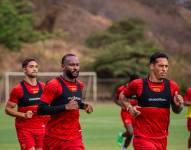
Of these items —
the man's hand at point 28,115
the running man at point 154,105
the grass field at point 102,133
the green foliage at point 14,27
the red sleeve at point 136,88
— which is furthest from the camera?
the green foliage at point 14,27

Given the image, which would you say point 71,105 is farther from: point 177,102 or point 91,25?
point 91,25

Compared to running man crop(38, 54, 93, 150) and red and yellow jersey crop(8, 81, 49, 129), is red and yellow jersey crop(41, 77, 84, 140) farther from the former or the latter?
red and yellow jersey crop(8, 81, 49, 129)

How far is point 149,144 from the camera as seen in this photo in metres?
11.1

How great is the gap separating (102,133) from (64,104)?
1367 centimetres

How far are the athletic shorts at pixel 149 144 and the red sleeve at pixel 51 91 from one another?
140 centimetres

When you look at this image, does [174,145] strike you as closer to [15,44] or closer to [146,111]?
[146,111]

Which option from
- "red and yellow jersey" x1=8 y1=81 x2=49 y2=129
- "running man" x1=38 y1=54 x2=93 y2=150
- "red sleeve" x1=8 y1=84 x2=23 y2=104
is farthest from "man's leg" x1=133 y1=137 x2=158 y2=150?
"red sleeve" x1=8 y1=84 x2=23 y2=104

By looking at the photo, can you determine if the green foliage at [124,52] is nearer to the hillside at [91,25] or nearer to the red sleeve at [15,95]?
the hillside at [91,25]

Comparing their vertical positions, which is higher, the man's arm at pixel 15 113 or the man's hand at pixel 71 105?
the man's hand at pixel 71 105

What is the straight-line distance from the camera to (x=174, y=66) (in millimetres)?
57594

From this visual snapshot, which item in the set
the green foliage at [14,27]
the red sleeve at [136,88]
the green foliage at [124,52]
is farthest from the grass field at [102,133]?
the green foliage at [14,27]

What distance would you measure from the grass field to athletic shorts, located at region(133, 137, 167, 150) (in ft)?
25.9

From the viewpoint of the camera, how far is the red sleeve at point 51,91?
1114 centimetres

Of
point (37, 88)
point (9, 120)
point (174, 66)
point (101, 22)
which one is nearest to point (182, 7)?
point (101, 22)
